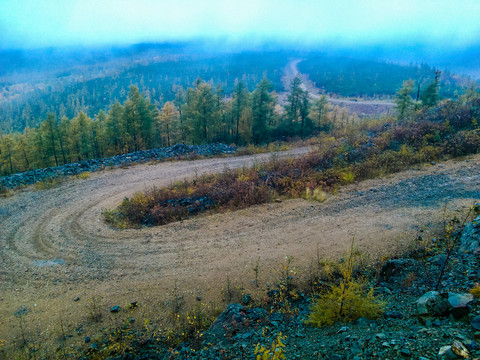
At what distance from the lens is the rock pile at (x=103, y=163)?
1691cm

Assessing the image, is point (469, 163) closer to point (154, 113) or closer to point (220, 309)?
point (220, 309)

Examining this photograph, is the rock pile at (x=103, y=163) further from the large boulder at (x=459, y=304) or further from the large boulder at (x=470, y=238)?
the large boulder at (x=459, y=304)

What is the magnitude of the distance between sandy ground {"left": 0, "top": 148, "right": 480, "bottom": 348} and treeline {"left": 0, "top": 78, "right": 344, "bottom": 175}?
25.1 metres

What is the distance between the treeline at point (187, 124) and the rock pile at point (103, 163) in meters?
10.8

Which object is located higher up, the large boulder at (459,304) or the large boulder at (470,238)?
the large boulder at (459,304)

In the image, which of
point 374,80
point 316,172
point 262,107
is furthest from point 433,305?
point 374,80

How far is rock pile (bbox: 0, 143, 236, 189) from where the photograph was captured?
16.9 meters

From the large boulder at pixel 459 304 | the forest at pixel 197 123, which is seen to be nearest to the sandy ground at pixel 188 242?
the large boulder at pixel 459 304

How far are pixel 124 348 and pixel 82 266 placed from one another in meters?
4.00

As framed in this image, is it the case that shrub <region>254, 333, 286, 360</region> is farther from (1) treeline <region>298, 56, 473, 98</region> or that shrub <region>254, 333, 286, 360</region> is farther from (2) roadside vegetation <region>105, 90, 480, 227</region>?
(1) treeline <region>298, 56, 473, 98</region>

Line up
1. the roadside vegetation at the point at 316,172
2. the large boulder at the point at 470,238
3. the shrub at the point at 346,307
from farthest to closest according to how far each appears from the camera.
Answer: the roadside vegetation at the point at 316,172
the large boulder at the point at 470,238
the shrub at the point at 346,307

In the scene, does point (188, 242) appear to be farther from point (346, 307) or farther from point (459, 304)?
point (459, 304)

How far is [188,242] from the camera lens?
978 cm

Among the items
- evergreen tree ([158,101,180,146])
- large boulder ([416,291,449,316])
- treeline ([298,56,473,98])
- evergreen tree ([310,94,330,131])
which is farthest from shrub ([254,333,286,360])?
treeline ([298,56,473,98])
